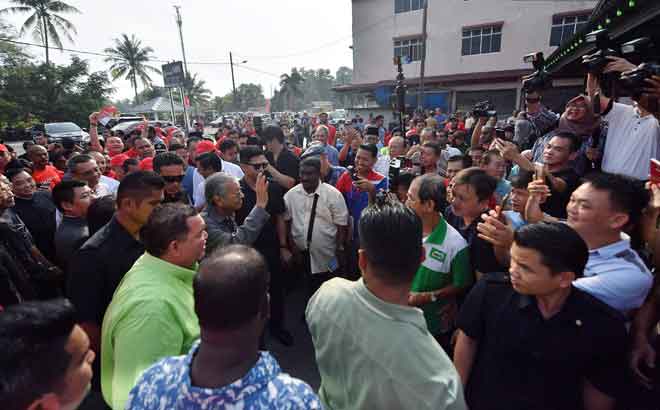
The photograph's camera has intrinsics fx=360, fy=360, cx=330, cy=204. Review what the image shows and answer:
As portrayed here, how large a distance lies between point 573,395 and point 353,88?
1068 inches

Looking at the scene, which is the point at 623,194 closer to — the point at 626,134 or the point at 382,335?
the point at 382,335

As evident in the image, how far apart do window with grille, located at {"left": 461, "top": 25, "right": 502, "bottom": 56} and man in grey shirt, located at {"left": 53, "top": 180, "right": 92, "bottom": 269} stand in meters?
24.1

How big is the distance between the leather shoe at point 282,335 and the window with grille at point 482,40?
23388 millimetres

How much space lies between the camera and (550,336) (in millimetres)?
1480

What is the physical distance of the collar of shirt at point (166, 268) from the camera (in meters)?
1.61

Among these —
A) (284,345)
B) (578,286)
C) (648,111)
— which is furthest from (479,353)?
(648,111)

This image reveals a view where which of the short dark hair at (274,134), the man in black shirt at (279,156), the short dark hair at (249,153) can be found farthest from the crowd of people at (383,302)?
the short dark hair at (274,134)

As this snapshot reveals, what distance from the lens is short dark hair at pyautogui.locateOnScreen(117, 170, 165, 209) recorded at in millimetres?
2248

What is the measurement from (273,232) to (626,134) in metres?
3.39

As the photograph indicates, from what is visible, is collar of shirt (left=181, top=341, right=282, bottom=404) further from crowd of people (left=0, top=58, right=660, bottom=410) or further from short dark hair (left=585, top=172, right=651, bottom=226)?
short dark hair (left=585, top=172, right=651, bottom=226)

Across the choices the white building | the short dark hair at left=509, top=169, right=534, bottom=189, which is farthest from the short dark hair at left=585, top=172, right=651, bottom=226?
the white building

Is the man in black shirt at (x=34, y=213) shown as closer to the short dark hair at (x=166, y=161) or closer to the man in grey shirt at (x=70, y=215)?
the man in grey shirt at (x=70, y=215)

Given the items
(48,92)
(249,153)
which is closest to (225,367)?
(249,153)

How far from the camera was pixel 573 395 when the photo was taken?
4.95 feet
